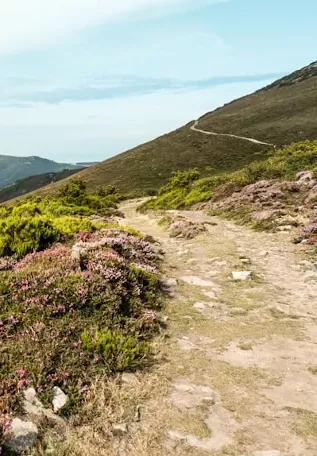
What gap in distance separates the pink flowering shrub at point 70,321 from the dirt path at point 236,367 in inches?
26.4

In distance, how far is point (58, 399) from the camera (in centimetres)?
536

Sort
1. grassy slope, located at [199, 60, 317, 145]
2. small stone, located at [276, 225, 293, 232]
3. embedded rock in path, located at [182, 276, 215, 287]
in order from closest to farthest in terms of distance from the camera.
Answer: embedded rock in path, located at [182, 276, 215, 287]
small stone, located at [276, 225, 293, 232]
grassy slope, located at [199, 60, 317, 145]

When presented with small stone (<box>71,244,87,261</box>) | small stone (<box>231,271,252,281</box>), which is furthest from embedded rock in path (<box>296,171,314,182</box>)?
small stone (<box>71,244,87,261</box>)

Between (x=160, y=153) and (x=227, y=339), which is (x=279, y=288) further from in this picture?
(x=160, y=153)

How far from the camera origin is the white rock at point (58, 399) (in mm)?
5238

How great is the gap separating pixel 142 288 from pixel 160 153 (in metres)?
95.2

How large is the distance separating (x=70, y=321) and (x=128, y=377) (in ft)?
4.96

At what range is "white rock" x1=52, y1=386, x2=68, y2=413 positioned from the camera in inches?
206

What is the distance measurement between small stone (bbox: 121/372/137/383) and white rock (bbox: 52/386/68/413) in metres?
0.94

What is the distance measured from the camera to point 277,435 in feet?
16.1

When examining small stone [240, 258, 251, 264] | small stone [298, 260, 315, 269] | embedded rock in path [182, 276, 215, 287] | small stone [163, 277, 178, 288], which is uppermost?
small stone [163, 277, 178, 288]

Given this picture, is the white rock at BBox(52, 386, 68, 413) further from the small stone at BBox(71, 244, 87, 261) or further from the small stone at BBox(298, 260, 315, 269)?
the small stone at BBox(298, 260, 315, 269)

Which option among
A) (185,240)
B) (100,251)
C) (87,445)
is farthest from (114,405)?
(185,240)

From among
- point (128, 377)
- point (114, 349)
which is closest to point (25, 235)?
point (114, 349)
